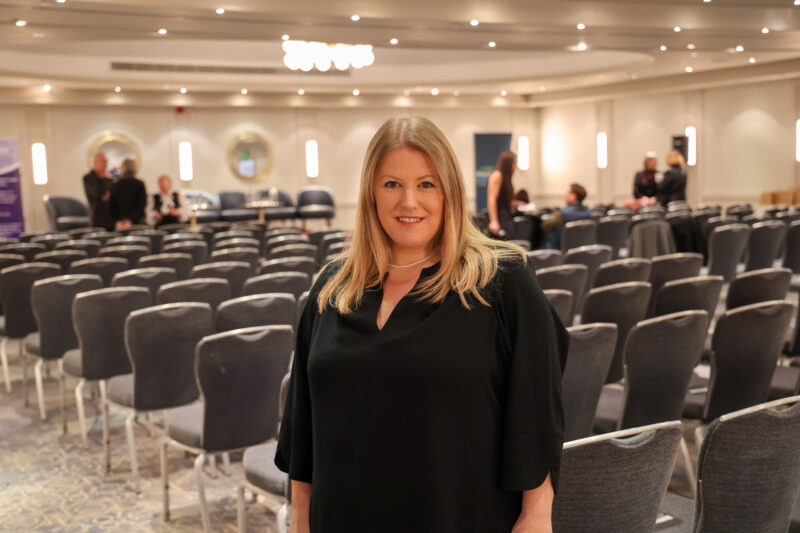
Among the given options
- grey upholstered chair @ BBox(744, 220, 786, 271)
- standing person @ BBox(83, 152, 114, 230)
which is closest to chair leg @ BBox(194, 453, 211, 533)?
grey upholstered chair @ BBox(744, 220, 786, 271)

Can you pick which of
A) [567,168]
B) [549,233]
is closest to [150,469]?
[549,233]

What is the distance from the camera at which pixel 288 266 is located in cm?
712

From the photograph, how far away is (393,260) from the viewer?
196 cm

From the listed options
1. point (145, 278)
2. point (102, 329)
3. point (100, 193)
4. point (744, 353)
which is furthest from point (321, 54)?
point (744, 353)

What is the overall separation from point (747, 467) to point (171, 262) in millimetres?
6228

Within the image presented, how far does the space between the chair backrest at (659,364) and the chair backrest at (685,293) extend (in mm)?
1163

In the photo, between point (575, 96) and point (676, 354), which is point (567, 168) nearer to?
point (575, 96)

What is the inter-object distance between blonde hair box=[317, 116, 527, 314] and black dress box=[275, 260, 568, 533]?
4 cm

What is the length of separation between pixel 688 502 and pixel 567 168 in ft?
64.3

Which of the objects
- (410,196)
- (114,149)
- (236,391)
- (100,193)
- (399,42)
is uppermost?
(399,42)

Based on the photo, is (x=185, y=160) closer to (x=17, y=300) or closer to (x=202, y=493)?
(x=17, y=300)

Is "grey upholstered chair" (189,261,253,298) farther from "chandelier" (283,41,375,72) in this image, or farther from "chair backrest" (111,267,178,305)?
"chandelier" (283,41,375,72)

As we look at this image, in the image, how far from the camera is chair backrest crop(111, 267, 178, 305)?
6512 mm

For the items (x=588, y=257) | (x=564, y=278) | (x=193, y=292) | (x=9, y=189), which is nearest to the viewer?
(x=193, y=292)
